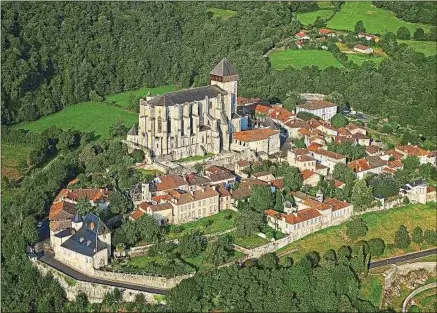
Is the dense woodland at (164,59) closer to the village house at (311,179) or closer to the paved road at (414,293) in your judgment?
the village house at (311,179)

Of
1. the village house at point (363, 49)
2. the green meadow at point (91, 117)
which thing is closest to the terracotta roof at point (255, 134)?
the green meadow at point (91, 117)

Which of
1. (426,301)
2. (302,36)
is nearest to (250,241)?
(426,301)

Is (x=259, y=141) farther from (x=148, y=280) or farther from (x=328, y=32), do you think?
(x=328, y=32)

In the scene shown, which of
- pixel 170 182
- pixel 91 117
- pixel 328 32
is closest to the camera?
pixel 170 182

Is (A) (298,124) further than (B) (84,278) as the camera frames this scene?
Yes

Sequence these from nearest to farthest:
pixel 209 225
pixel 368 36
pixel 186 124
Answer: pixel 209 225
pixel 186 124
pixel 368 36

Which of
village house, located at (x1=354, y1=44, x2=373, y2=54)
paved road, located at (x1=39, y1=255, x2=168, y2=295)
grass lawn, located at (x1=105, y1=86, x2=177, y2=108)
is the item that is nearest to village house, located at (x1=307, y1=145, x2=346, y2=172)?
paved road, located at (x1=39, y1=255, x2=168, y2=295)

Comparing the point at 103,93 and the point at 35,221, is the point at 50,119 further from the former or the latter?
the point at 35,221

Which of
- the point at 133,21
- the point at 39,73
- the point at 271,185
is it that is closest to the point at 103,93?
the point at 39,73
